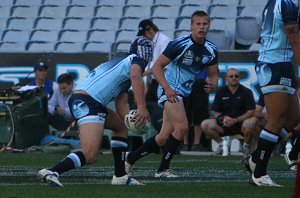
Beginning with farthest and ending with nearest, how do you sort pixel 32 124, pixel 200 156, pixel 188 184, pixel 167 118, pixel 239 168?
pixel 32 124 < pixel 200 156 < pixel 239 168 < pixel 167 118 < pixel 188 184

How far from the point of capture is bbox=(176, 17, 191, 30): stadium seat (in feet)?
66.0

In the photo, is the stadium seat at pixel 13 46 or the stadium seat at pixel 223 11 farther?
the stadium seat at pixel 13 46

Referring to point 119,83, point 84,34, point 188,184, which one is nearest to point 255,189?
point 188,184

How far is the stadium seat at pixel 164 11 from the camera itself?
20672 mm

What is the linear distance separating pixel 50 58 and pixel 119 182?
866 cm

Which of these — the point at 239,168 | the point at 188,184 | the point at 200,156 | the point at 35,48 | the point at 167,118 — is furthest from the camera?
the point at 35,48

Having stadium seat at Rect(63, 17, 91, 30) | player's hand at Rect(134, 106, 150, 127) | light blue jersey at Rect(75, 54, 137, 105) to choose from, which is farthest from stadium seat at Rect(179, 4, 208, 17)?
player's hand at Rect(134, 106, 150, 127)

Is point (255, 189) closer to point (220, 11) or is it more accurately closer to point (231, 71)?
point (231, 71)

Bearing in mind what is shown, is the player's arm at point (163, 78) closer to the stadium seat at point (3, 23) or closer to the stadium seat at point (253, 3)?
the stadium seat at point (253, 3)

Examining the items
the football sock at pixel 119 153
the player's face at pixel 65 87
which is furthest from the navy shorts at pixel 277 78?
the player's face at pixel 65 87

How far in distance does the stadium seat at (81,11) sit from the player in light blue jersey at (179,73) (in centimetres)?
962

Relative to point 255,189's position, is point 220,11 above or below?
above

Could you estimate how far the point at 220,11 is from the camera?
20.2 metres

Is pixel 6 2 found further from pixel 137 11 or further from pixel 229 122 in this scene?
pixel 229 122
